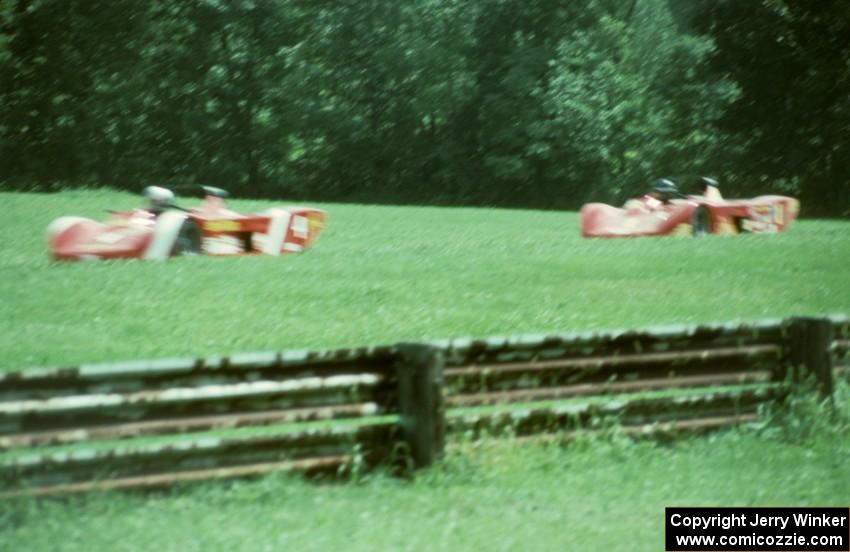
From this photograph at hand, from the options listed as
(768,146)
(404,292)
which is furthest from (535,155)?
(404,292)

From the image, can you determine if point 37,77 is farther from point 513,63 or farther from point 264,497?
point 264,497

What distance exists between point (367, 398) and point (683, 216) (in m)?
16.7

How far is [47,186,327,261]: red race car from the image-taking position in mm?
18531

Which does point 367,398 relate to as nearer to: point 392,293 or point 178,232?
point 392,293

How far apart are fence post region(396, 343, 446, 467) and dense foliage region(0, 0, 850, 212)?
3942 centimetres

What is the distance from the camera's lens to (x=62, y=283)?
1588 cm

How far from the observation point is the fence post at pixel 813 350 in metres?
9.11

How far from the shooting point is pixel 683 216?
23.6 m

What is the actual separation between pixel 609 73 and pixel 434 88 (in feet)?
24.0

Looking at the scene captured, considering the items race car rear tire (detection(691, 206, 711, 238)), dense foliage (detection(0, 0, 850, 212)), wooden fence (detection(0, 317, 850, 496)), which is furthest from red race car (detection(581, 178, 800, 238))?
dense foliage (detection(0, 0, 850, 212))

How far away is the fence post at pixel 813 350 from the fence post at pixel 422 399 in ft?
9.11

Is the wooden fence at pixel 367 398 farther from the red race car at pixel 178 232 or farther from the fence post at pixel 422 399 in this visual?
the red race car at pixel 178 232

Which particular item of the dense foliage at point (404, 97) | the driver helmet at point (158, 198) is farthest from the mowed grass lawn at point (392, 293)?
the dense foliage at point (404, 97)

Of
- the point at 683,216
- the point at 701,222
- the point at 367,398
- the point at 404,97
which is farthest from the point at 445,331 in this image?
the point at 404,97
